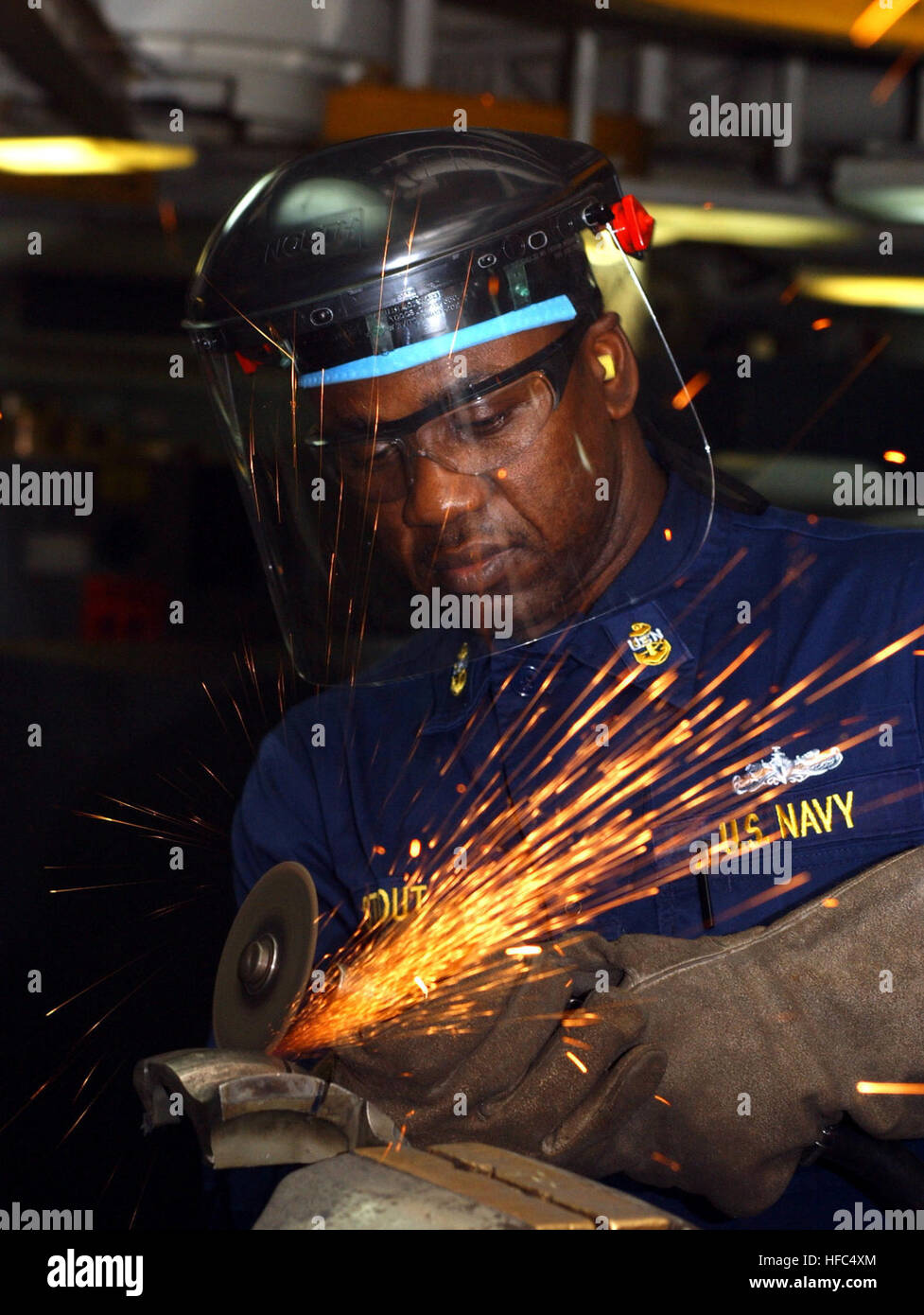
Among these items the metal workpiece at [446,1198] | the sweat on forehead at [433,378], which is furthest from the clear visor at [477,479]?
the metal workpiece at [446,1198]

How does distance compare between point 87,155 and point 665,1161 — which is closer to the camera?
point 665,1161

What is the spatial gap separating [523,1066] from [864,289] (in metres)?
3.11

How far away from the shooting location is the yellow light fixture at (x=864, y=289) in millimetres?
3572

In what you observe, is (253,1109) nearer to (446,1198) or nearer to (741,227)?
(446,1198)

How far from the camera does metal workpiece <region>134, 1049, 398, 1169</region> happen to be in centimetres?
90

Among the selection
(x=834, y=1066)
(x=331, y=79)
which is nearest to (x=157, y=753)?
(x=331, y=79)

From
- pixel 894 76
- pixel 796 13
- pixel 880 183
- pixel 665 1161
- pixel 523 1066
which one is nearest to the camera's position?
pixel 523 1066

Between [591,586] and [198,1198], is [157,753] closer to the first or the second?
[198,1198]

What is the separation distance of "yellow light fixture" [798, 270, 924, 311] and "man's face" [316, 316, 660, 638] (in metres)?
2.26

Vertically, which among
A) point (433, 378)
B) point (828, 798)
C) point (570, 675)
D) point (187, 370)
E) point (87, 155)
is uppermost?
point (87, 155)

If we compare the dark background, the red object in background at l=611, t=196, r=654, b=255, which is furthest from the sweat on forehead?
the dark background

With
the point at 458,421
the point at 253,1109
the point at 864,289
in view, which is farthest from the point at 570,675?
the point at 864,289

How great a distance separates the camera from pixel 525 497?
4.85 ft

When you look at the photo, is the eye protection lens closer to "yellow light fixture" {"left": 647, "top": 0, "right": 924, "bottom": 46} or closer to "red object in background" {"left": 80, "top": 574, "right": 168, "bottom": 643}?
"yellow light fixture" {"left": 647, "top": 0, "right": 924, "bottom": 46}
